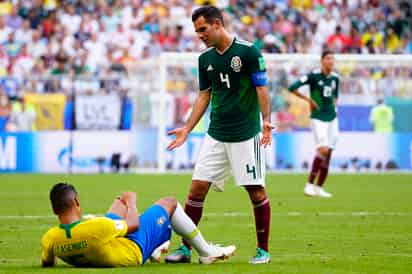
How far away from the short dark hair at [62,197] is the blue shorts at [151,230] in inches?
22.1

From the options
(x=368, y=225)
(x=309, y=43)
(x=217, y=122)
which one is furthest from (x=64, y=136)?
(x=217, y=122)

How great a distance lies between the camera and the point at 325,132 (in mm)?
21484

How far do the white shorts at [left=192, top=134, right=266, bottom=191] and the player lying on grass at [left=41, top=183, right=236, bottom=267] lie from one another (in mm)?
777

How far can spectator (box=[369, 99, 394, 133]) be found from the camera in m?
30.8

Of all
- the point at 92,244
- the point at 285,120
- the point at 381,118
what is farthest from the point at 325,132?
the point at 92,244

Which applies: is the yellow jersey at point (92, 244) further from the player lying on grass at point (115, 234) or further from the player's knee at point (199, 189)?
the player's knee at point (199, 189)

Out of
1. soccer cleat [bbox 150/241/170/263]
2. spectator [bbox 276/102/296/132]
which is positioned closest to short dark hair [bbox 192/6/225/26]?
soccer cleat [bbox 150/241/170/263]

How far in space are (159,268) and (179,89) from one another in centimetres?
2135

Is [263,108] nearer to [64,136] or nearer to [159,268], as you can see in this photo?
[159,268]

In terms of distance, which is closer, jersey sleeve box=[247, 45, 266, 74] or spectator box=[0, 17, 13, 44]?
jersey sleeve box=[247, 45, 266, 74]

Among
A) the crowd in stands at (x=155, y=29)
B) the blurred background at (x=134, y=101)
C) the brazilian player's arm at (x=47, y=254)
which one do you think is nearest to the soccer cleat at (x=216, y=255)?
the brazilian player's arm at (x=47, y=254)

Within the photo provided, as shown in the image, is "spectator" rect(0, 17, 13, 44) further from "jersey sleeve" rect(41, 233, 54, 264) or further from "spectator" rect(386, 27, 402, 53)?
"jersey sleeve" rect(41, 233, 54, 264)

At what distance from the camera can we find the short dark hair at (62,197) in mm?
9297

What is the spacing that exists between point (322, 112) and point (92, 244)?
12.7 meters
